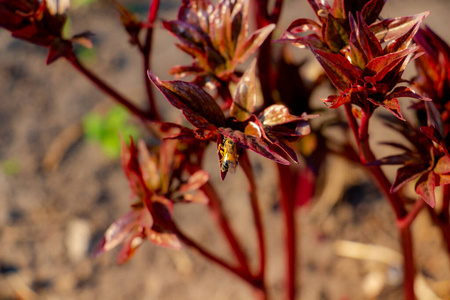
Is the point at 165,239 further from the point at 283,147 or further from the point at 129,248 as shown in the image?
the point at 283,147

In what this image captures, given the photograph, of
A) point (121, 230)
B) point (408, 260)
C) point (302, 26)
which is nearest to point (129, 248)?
point (121, 230)

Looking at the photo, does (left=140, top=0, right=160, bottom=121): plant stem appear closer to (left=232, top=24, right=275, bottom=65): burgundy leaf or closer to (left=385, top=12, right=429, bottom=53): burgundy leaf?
(left=232, top=24, right=275, bottom=65): burgundy leaf

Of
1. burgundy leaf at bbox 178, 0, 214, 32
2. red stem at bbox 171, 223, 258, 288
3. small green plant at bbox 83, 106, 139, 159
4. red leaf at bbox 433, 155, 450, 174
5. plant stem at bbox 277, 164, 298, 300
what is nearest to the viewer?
red leaf at bbox 433, 155, 450, 174

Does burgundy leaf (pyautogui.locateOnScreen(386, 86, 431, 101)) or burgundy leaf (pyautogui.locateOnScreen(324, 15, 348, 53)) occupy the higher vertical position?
burgundy leaf (pyautogui.locateOnScreen(324, 15, 348, 53))

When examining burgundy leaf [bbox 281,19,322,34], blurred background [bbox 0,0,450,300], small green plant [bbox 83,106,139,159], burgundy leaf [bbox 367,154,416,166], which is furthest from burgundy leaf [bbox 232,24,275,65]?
small green plant [bbox 83,106,139,159]

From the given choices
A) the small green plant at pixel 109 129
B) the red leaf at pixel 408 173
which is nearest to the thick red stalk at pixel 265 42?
the red leaf at pixel 408 173

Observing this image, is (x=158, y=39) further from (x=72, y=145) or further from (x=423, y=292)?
(x=423, y=292)

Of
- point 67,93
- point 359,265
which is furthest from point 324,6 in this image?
point 67,93
